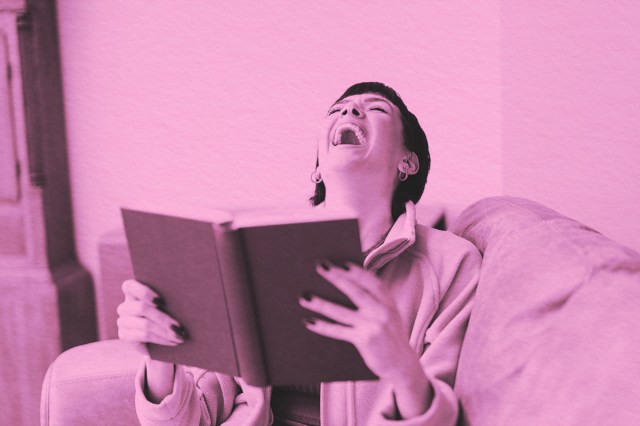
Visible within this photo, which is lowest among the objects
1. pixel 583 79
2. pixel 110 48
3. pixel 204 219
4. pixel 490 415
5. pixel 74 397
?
pixel 74 397

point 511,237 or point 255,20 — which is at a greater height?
point 255,20

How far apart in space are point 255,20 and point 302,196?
A: 2.16 feet

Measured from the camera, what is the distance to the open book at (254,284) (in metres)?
0.64

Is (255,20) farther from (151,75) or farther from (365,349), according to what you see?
(365,349)

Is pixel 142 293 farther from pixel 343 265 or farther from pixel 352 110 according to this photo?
pixel 352 110

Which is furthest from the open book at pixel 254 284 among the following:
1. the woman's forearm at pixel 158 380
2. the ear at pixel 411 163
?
the ear at pixel 411 163

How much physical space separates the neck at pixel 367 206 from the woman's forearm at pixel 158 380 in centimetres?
40

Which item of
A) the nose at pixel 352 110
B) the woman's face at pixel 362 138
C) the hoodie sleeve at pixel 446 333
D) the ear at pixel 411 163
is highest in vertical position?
the nose at pixel 352 110

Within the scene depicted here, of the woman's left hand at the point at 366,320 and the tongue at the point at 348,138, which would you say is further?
the tongue at the point at 348,138

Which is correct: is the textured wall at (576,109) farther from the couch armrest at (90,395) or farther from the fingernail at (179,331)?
the couch armrest at (90,395)

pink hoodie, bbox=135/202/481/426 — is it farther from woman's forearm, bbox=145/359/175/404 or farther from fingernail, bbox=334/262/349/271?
fingernail, bbox=334/262/349/271

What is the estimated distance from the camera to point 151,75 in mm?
2143

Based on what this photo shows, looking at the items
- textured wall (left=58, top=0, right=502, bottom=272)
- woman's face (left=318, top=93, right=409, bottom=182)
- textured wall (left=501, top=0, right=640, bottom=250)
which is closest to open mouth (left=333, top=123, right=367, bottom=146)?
woman's face (left=318, top=93, right=409, bottom=182)

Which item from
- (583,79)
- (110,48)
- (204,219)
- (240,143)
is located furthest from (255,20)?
(204,219)
